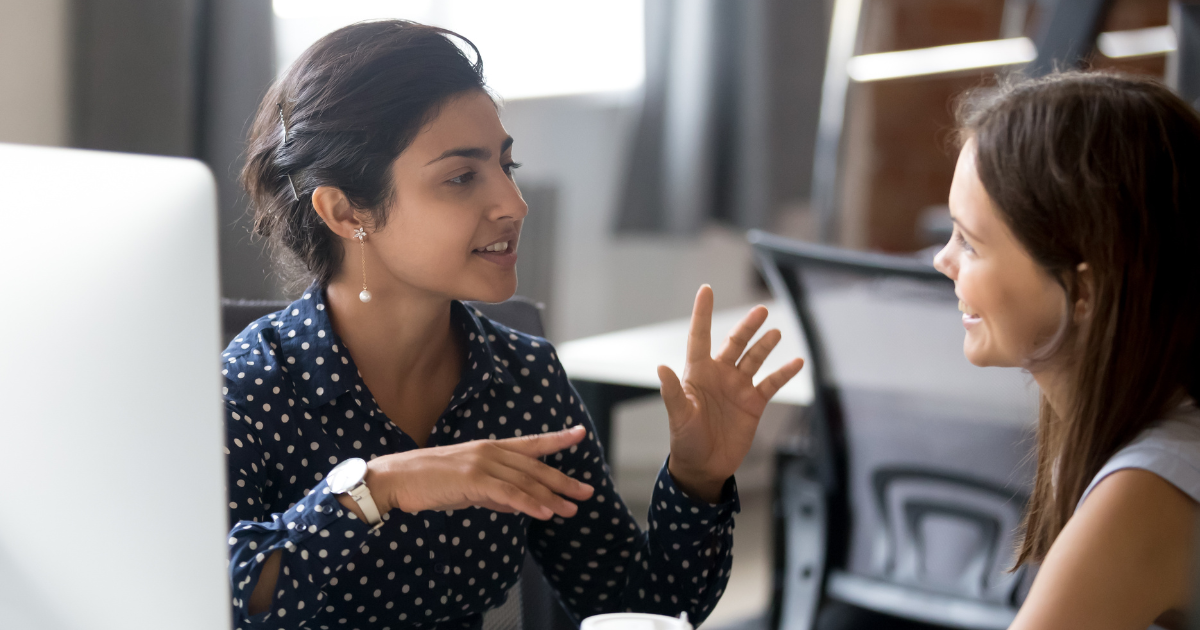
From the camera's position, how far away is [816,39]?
11.2ft

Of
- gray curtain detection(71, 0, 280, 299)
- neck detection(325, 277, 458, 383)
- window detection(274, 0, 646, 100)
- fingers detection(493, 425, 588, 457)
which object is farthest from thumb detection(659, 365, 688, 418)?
window detection(274, 0, 646, 100)

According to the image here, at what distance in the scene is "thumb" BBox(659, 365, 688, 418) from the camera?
88 centimetres

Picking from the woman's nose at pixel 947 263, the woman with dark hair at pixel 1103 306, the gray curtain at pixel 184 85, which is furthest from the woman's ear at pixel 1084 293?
the gray curtain at pixel 184 85

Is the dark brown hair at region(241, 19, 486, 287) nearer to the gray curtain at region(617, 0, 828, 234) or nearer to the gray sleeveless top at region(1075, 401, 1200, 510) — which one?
the gray sleeveless top at region(1075, 401, 1200, 510)

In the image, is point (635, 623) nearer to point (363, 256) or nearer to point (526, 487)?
point (526, 487)

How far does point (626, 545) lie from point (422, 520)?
0.71 ft

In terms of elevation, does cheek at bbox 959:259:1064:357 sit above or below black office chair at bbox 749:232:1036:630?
above

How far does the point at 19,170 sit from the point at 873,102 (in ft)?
11.5

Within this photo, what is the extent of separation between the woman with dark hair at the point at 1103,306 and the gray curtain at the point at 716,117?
2244 millimetres

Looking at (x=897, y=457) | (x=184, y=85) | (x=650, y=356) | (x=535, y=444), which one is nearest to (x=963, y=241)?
(x=535, y=444)

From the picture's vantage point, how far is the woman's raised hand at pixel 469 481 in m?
0.73

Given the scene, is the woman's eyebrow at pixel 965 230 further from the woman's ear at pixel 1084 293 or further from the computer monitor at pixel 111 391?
the computer monitor at pixel 111 391

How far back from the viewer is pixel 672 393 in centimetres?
90

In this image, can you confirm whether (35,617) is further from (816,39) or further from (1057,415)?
(816,39)
